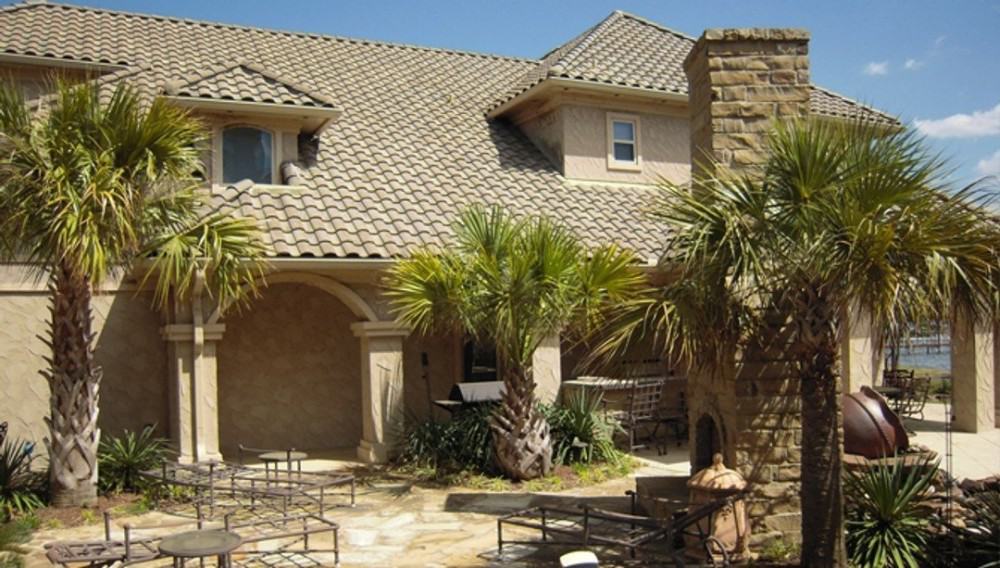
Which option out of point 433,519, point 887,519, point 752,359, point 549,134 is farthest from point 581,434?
point 549,134

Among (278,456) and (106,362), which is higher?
(106,362)

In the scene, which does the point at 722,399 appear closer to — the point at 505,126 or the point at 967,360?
the point at 967,360

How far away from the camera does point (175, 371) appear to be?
1327cm

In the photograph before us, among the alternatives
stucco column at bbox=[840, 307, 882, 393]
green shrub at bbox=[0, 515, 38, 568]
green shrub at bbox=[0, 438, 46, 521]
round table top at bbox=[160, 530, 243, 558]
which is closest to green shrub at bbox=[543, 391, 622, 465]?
stucco column at bbox=[840, 307, 882, 393]

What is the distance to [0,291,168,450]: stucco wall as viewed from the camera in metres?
13.6

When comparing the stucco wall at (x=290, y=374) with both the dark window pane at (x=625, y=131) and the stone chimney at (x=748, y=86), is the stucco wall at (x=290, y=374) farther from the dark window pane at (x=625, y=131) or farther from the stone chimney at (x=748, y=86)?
the stone chimney at (x=748, y=86)

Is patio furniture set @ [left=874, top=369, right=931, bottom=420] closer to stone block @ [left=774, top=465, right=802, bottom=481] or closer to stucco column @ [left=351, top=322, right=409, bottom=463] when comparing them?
stone block @ [left=774, top=465, right=802, bottom=481]

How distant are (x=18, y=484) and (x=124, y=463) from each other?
1.26 meters

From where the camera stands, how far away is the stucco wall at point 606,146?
18.4 meters

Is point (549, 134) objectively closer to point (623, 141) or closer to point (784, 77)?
point (623, 141)

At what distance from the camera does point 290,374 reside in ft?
52.4

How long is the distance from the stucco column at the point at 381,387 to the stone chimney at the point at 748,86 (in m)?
6.47

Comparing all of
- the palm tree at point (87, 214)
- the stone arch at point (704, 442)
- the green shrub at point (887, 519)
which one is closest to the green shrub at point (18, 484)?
the palm tree at point (87, 214)

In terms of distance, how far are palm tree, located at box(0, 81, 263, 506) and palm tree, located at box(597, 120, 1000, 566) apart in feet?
18.8
